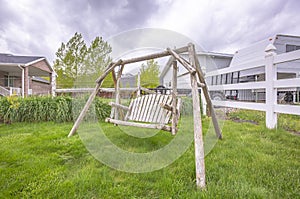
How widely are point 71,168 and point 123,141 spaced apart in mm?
869

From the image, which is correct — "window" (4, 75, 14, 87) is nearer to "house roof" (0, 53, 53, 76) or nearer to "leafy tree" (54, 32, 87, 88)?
"house roof" (0, 53, 53, 76)

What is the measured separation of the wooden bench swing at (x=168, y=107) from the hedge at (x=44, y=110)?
67.1 inches

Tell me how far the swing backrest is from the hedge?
1824mm

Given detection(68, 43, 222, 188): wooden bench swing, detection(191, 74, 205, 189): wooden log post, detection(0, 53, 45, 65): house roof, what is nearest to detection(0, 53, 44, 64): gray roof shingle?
detection(0, 53, 45, 65): house roof

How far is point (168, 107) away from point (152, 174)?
691mm

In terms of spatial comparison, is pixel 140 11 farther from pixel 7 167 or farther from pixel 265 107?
pixel 7 167

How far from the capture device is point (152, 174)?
1.43 metres

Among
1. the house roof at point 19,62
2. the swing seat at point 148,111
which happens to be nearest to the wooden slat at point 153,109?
the swing seat at point 148,111

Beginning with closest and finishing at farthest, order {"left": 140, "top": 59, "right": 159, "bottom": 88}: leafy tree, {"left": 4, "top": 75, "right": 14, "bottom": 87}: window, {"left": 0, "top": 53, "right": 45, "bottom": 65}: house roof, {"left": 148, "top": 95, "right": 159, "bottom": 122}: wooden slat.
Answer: {"left": 148, "top": 95, "right": 159, "bottom": 122}: wooden slat, {"left": 140, "top": 59, "right": 159, "bottom": 88}: leafy tree, {"left": 0, "top": 53, "right": 45, "bottom": 65}: house roof, {"left": 4, "top": 75, "right": 14, "bottom": 87}: window

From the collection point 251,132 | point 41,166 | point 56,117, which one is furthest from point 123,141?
point 56,117

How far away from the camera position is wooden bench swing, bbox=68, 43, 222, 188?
52.3 inches

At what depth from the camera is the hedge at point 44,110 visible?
12.3 feet

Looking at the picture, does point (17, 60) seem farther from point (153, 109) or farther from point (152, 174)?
point (152, 174)

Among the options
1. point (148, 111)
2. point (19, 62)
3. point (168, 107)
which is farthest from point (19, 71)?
point (168, 107)
